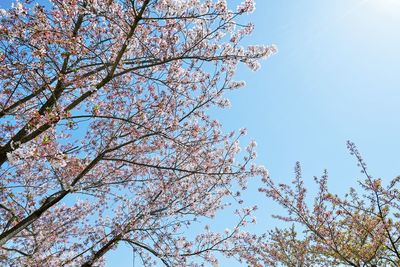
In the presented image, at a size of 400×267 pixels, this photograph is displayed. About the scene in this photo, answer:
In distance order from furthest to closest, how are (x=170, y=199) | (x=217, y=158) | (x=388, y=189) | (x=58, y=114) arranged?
(x=170, y=199)
(x=217, y=158)
(x=388, y=189)
(x=58, y=114)

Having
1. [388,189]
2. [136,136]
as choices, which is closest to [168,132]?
[136,136]

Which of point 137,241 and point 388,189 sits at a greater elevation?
point 137,241

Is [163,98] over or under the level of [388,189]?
over

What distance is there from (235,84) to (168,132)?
176cm

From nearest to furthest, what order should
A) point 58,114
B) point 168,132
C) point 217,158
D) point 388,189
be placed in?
point 58,114
point 388,189
point 168,132
point 217,158

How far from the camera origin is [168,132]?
690 centimetres

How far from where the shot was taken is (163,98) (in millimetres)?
7195

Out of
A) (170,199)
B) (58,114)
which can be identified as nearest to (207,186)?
(170,199)

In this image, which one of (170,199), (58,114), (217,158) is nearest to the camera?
(58,114)

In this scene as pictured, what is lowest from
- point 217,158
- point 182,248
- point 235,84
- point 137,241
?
point 182,248

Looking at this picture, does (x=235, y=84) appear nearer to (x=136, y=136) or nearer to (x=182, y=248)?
(x=136, y=136)

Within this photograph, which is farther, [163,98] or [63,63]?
[163,98]

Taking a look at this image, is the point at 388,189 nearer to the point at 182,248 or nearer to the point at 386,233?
the point at 386,233

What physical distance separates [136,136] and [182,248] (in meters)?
2.90
